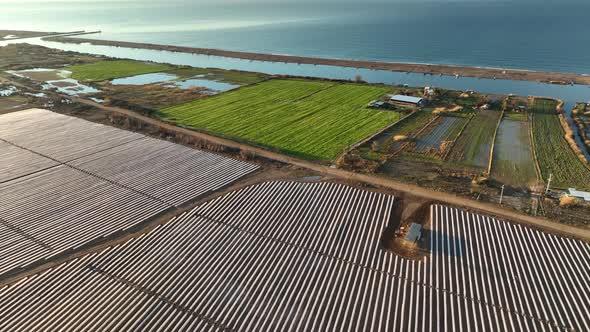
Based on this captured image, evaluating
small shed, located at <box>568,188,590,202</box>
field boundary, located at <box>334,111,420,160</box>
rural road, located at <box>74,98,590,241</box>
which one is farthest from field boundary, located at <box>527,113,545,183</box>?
field boundary, located at <box>334,111,420,160</box>

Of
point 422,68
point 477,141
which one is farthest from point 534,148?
point 422,68

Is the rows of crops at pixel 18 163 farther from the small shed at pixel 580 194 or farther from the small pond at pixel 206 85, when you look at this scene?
the small shed at pixel 580 194

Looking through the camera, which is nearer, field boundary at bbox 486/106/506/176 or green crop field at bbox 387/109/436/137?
field boundary at bbox 486/106/506/176

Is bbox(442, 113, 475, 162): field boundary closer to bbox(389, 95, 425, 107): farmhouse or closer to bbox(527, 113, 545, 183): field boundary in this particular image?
bbox(527, 113, 545, 183): field boundary

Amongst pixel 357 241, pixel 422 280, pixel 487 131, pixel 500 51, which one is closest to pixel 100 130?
pixel 357 241

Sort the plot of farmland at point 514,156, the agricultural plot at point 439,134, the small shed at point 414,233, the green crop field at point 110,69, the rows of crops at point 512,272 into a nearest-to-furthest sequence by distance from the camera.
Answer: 1. the rows of crops at point 512,272
2. the small shed at point 414,233
3. the plot of farmland at point 514,156
4. the agricultural plot at point 439,134
5. the green crop field at point 110,69

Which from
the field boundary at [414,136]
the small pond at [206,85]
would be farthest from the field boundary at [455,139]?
the small pond at [206,85]
